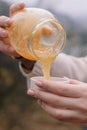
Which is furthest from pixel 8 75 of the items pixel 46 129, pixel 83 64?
pixel 83 64

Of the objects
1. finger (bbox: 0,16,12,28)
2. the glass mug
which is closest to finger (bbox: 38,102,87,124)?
the glass mug

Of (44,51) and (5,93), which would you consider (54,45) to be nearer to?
(44,51)

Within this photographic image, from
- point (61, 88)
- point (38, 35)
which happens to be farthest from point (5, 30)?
point (61, 88)

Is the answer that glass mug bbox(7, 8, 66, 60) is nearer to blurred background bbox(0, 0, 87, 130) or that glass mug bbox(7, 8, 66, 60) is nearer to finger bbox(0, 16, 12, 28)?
finger bbox(0, 16, 12, 28)

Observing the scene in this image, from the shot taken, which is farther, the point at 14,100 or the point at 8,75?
the point at 14,100

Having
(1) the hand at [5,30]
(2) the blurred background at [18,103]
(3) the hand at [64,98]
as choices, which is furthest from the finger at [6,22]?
(2) the blurred background at [18,103]
